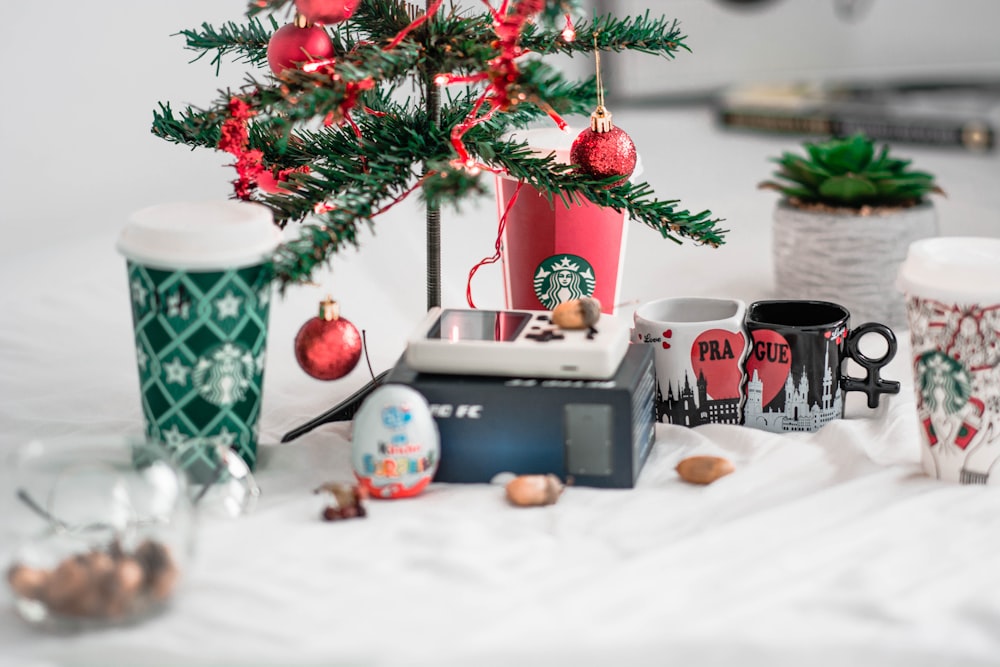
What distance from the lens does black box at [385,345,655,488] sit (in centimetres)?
68

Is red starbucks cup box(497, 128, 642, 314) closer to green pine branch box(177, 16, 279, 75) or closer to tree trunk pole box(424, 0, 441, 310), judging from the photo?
tree trunk pole box(424, 0, 441, 310)

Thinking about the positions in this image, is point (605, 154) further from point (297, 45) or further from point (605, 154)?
point (297, 45)

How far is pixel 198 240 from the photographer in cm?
66

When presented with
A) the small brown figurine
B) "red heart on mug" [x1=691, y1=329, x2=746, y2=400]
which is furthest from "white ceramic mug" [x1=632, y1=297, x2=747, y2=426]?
the small brown figurine

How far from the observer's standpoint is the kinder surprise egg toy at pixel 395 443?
26.0 inches

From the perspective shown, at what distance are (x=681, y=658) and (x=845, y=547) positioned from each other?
13 cm

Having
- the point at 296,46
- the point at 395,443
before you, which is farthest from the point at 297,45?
the point at 395,443

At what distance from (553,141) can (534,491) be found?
29 centimetres

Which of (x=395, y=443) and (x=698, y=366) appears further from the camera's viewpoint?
(x=698, y=366)

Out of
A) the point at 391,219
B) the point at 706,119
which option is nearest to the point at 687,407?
the point at 391,219

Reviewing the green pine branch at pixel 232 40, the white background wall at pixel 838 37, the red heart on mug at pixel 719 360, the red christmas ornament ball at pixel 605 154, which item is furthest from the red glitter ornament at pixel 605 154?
the white background wall at pixel 838 37

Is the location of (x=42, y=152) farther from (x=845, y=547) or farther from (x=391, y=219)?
(x=845, y=547)

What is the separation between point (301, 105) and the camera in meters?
0.67

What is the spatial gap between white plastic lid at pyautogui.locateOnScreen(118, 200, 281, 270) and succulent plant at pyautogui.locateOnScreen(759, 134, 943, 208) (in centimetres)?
53
